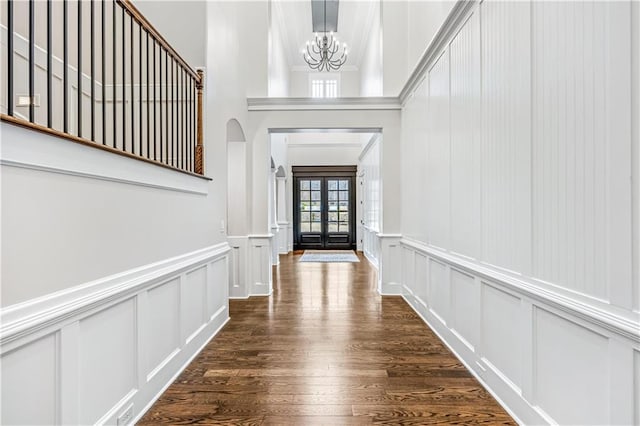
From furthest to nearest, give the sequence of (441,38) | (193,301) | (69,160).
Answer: (441,38) → (193,301) → (69,160)

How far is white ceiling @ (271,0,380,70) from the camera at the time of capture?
7.02 m

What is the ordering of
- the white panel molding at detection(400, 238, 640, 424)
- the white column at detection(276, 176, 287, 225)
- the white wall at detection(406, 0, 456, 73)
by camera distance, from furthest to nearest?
the white column at detection(276, 176, 287, 225) < the white wall at detection(406, 0, 456, 73) < the white panel molding at detection(400, 238, 640, 424)

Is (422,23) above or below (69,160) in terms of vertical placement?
above

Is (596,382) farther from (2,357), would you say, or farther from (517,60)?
(2,357)

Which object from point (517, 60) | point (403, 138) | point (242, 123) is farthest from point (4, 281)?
point (403, 138)

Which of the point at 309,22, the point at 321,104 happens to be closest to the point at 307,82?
the point at 309,22

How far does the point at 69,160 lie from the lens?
156 cm

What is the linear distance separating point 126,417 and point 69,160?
1.43 metres

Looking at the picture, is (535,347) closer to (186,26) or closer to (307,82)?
(186,26)

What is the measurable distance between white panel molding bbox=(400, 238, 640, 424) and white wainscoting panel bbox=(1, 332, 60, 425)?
87.1 inches

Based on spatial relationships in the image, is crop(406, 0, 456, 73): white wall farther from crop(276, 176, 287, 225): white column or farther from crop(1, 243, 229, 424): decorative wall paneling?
crop(276, 176, 287, 225): white column

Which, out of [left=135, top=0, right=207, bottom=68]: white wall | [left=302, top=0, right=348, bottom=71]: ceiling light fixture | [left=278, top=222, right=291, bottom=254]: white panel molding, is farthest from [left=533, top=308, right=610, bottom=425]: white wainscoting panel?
[left=278, top=222, right=291, bottom=254]: white panel molding

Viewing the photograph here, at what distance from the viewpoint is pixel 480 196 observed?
2.57 meters

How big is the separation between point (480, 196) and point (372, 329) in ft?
5.95
